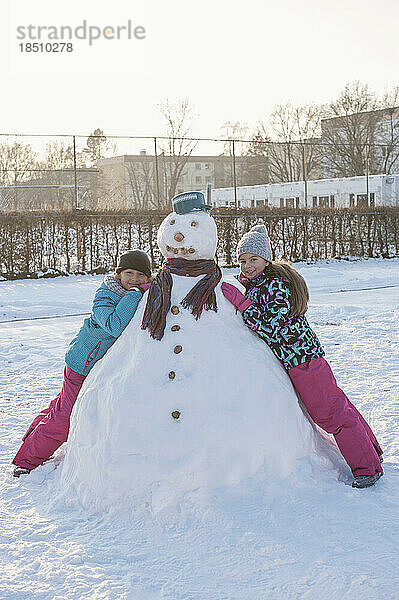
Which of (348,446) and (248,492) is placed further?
(348,446)

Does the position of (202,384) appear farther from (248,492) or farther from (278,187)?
(278,187)

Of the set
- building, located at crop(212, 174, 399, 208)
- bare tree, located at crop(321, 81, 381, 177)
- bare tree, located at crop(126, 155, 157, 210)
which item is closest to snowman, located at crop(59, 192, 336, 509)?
bare tree, located at crop(126, 155, 157, 210)

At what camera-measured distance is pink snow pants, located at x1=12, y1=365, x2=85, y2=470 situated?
14.5 feet

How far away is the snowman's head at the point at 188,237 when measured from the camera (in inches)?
158

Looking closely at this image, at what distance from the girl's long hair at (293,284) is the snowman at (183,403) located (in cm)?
30

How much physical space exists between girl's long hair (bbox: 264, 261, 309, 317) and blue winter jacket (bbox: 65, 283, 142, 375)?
0.82m

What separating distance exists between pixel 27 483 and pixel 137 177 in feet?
100

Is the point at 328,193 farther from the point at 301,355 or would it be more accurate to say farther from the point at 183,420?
the point at 183,420

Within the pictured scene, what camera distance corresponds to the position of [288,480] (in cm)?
372

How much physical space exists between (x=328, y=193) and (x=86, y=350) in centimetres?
3442

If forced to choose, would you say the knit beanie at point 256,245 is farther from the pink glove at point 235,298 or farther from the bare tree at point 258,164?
the bare tree at point 258,164

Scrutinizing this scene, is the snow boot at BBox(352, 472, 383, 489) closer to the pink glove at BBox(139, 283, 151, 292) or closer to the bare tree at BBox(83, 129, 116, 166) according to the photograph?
the pink glove at BBox(139, 283, 151, 292)

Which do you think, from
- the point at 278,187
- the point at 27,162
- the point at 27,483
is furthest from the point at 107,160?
the point at 27,483

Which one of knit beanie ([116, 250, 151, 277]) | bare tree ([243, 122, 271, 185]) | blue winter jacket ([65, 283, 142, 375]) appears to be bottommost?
blue winter jacket ([65, 283, 142, 375])
